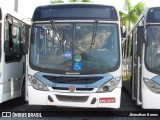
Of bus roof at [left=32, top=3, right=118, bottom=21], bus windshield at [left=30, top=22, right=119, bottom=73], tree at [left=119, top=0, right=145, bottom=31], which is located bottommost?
tree at [left=119, top=0, right=145, bottom=31]

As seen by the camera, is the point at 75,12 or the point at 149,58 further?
the point at 75,12

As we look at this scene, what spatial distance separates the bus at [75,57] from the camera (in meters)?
9.16

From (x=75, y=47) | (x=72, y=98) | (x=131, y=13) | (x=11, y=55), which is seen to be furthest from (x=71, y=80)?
(x=131, y=13)

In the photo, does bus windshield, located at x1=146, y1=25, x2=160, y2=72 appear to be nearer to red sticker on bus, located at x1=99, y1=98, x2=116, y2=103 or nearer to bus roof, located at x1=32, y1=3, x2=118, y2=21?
bus roof, located at x1=32, y1=3, x2=118, y2=21

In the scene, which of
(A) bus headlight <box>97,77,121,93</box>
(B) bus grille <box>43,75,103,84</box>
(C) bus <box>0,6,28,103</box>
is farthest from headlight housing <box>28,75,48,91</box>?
(A) bus headlight <box>97,77,121,93</box>

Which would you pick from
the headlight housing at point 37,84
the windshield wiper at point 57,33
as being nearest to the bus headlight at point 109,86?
the headlight housing at point 37,84

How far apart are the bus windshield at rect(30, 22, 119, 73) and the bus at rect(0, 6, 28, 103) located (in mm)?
919

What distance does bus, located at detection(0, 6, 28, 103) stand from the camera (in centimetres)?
988

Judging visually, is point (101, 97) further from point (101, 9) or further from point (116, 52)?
point (101, 9)

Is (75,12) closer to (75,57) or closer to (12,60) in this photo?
(75,57)

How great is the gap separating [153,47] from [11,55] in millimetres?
4202

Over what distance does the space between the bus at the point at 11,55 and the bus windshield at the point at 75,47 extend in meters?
0.92

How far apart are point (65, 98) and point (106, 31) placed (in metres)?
2.07

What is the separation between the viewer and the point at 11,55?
1073 centimetres
